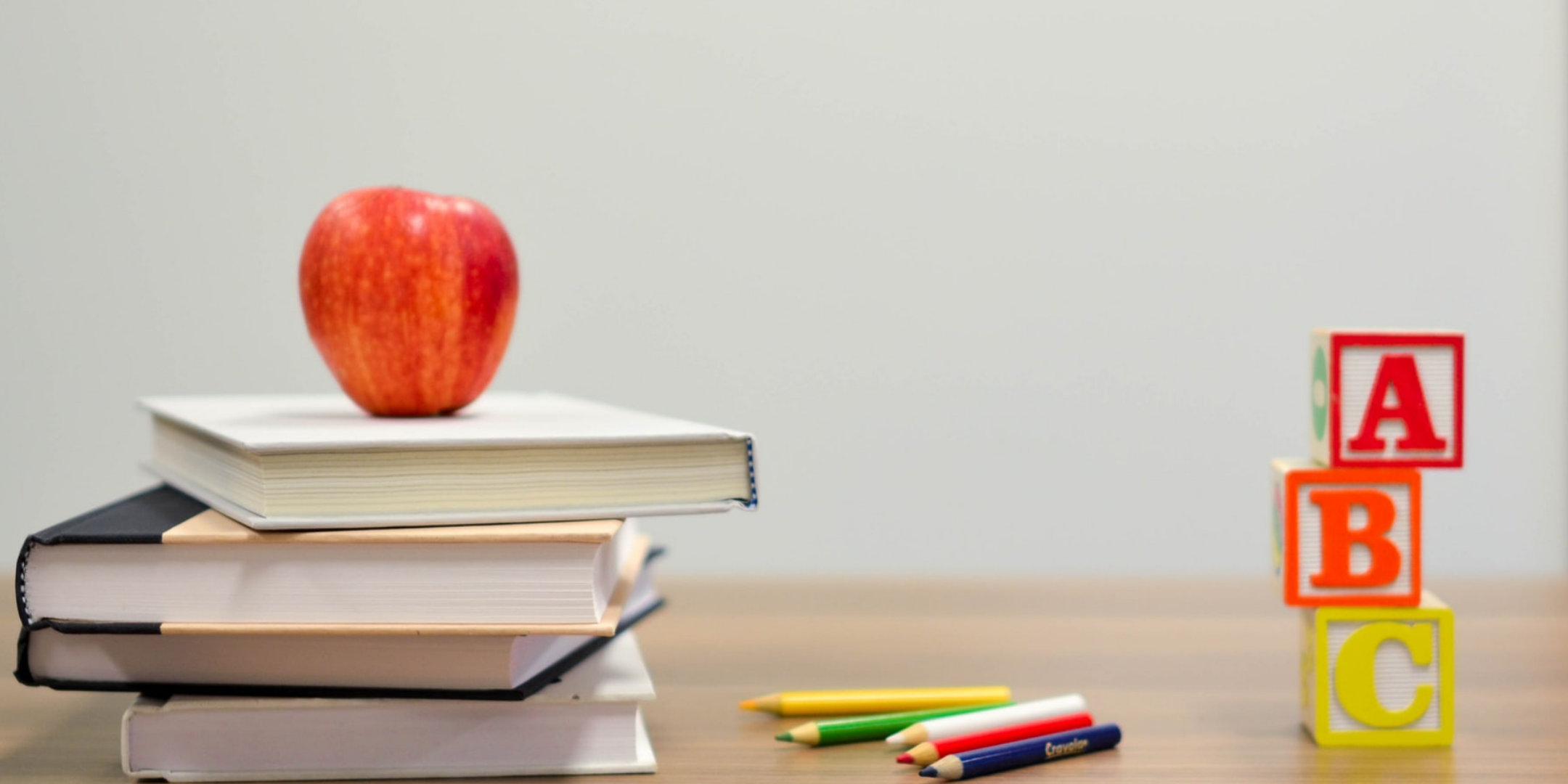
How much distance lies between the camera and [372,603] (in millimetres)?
592

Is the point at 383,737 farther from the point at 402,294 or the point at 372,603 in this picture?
the point at 402,294

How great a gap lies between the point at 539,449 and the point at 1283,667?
494 mm

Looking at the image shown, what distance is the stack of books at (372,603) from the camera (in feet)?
1.94

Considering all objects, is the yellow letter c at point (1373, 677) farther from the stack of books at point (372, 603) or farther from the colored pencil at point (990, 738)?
the stack of books at point (372, 603)

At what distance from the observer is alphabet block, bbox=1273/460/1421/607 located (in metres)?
0.68

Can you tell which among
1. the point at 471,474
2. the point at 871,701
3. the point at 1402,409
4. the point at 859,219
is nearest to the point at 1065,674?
the point at 871,701

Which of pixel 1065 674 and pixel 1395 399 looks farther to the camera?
pixel 1065 674

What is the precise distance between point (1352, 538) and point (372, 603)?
478mm

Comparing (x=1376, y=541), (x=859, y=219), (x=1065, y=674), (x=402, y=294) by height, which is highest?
(x=859, y=219)

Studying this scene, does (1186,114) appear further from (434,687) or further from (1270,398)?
(434,687)

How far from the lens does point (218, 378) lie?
1.56 m

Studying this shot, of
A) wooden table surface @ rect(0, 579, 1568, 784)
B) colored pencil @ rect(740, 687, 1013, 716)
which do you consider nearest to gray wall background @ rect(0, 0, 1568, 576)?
wooden table surface @ rect(0, 579, 1568, 784)

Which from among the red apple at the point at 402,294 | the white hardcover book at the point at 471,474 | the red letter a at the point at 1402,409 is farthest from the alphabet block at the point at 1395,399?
the red apple at the point at 402,294

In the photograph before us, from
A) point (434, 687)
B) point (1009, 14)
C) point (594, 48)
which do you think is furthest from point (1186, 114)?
point (434, 687)
